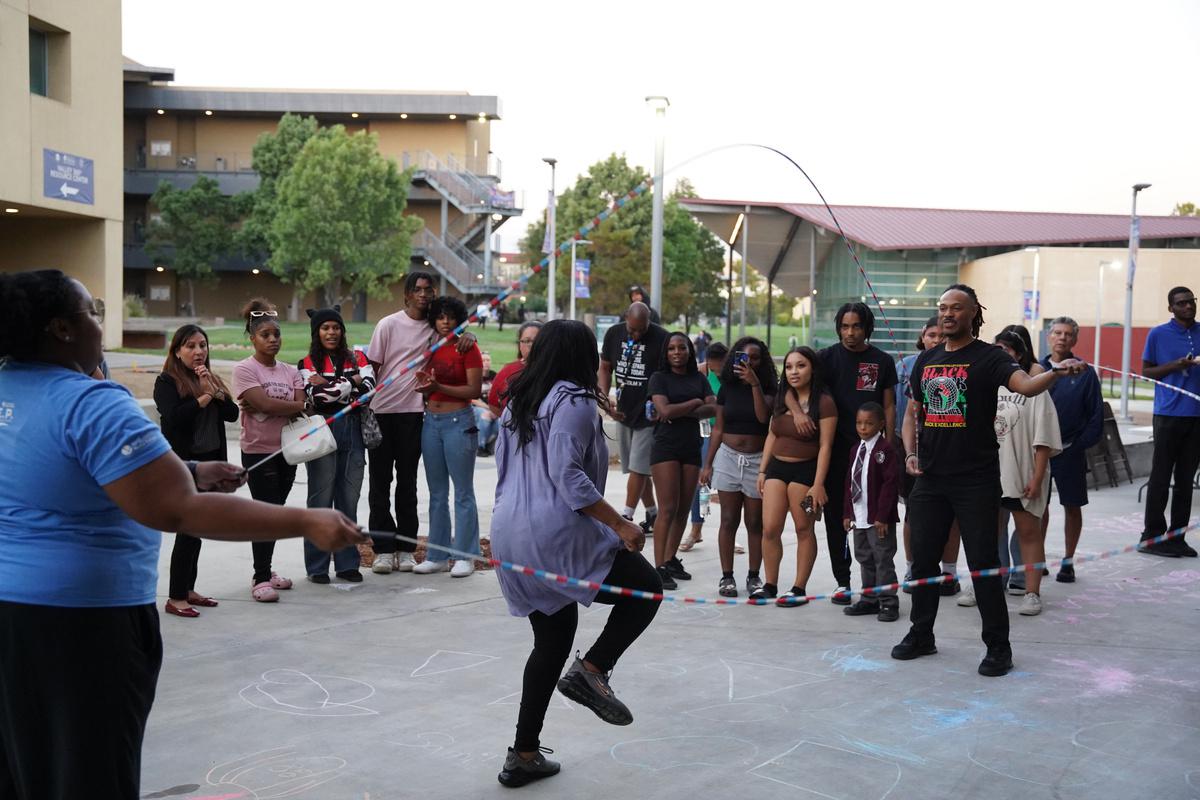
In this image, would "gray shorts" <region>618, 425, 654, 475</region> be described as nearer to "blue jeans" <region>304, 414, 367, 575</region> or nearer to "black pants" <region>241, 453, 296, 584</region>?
"blue jeans" <region>304, 414, 367, 575</region>

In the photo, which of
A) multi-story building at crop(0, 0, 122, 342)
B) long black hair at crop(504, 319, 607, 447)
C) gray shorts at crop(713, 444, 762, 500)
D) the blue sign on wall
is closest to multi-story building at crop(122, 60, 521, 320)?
multi-story building at crop(0, 0, 122, 342)

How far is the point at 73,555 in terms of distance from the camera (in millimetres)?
2623

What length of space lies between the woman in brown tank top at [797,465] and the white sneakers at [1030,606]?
134cm

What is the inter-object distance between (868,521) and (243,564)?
4.42m

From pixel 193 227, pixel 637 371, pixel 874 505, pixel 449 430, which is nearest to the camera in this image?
pixel 874 505

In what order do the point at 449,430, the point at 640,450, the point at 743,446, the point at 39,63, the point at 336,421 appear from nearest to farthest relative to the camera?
the point at 743,446
the point at 336,421
the point at 449,430
the point at 640,450
the point at 39,63

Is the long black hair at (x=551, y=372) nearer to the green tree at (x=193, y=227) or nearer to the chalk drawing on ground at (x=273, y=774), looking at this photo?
the chalk drawing on ground at (x=273, y=774)

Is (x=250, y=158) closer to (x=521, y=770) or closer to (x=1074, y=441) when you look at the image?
(x=1074, y=441)

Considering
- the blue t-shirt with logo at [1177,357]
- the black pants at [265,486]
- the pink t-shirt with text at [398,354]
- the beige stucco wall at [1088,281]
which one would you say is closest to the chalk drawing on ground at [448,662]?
the black pants at [265,486]

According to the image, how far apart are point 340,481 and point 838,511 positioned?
133 inches

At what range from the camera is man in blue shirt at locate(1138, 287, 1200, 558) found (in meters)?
8.49

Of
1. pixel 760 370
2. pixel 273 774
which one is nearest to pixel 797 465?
pixel 760 370

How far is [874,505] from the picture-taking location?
22.1ft

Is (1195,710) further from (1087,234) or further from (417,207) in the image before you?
(417,207)
